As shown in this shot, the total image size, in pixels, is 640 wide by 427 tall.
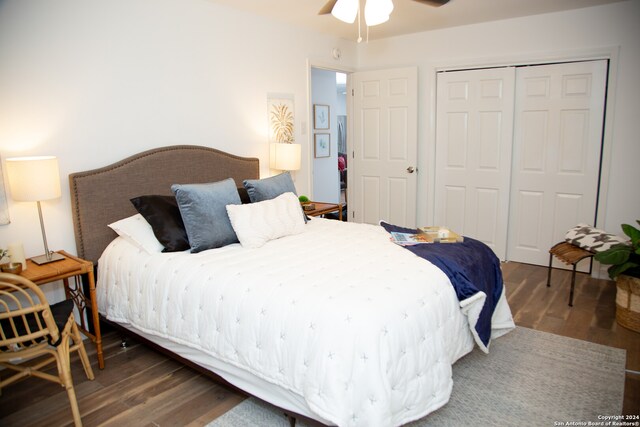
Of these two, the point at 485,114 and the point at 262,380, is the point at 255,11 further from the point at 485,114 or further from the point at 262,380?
the point at 262,380

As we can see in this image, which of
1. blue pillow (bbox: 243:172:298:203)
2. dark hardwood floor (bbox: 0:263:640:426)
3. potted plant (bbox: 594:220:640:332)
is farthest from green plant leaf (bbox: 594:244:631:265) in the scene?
blue pillow (bbox: 243:172:298:203)

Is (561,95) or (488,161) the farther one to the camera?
(488,161)

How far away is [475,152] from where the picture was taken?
4.84 metres

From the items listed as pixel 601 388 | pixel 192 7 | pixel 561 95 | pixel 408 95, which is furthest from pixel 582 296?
pixel 192 7

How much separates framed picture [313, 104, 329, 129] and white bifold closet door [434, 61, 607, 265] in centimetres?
217

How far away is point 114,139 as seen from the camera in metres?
3.12

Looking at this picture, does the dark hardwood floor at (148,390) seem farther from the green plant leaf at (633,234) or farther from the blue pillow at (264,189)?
the blue pillow at (264,189)

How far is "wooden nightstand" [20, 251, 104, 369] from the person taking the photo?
2.42m

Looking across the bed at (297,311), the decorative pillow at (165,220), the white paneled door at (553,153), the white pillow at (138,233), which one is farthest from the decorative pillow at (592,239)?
the white pillow at (138,233)

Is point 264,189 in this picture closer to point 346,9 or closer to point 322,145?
point 346,9

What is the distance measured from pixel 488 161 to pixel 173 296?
12.0ft

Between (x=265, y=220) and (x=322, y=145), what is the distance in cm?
403

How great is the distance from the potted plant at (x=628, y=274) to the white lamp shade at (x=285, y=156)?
8.62 feet

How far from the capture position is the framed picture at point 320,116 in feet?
21.7
